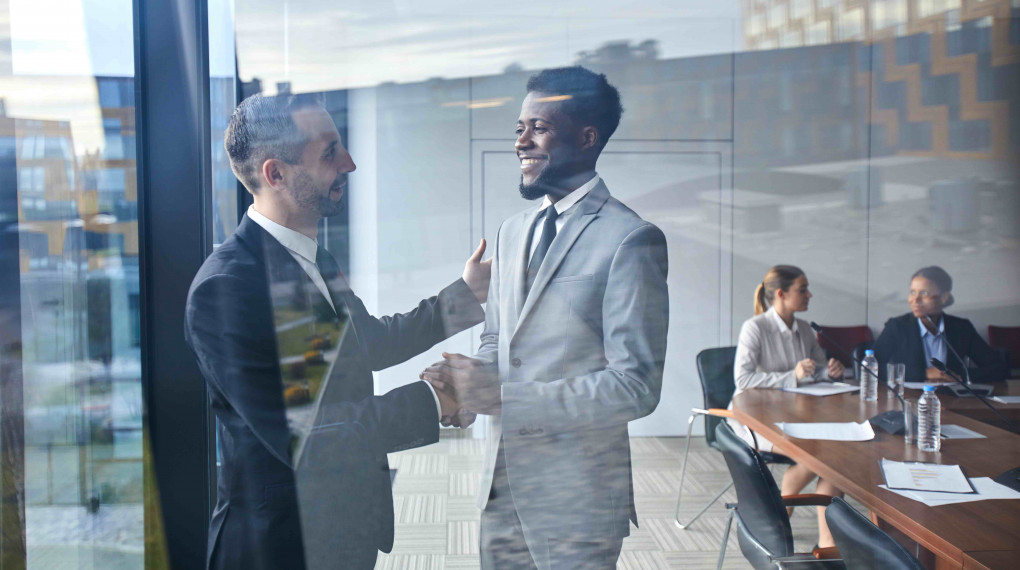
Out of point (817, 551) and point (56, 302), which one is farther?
point (817, 551)

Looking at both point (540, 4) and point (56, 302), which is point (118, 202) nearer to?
point (56, 302)

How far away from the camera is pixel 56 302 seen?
1.29 m

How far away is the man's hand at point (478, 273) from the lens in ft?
3.87

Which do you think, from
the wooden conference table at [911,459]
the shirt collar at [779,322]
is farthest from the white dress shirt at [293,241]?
the wooden conference table at [911,459]

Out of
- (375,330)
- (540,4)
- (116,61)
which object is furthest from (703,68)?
(116,61)

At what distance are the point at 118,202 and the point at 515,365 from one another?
984 mm

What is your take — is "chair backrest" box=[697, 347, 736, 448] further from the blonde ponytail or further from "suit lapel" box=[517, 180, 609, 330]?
"suit lapel" box=[517, 180, 609, 330]

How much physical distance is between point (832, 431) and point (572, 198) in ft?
4.96

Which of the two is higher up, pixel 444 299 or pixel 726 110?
pixel 726 110

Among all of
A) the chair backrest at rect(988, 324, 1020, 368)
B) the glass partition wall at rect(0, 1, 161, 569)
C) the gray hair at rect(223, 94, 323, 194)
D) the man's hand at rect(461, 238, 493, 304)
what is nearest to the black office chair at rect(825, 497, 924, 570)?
the chair backrest at rect(988, 324, 1020, 368)

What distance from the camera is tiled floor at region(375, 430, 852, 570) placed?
1.22 m

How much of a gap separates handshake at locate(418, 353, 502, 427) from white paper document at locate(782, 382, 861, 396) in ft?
5.05

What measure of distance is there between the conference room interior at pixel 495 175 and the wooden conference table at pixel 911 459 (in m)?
0.01

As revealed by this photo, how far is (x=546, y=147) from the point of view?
3.71 feet
